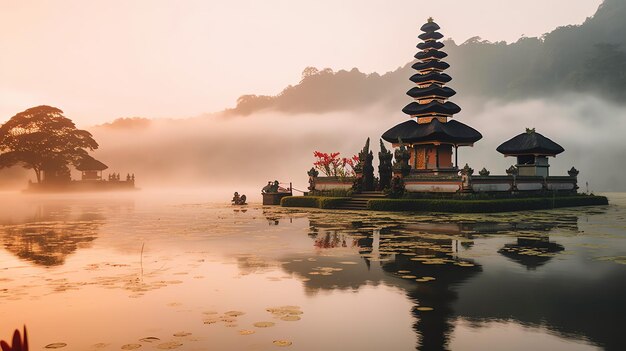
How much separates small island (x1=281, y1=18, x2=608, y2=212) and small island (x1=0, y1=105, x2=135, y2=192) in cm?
6302

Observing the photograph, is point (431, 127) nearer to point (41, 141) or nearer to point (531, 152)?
point (531, 152)

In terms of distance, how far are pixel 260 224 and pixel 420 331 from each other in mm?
18797

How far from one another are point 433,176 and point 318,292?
28956 mm

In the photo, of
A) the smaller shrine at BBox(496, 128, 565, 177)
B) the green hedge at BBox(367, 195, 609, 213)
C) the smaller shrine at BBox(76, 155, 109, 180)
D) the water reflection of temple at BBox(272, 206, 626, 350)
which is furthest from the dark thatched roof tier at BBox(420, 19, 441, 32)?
the smaller shrine at BBox(76, 155, 109, 180)

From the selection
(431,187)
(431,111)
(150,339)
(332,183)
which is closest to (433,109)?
(431,111)

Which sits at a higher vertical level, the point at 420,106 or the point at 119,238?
the point at 420,106

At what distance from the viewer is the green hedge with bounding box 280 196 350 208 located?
39312 millimetres

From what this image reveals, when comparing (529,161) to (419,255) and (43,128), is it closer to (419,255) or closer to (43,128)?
(419,255)

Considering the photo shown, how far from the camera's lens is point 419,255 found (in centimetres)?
1485

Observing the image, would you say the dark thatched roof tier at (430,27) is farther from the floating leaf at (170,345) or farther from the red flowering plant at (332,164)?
the floating leaf at (170,345)

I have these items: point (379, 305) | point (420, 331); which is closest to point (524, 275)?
point (379, 305)

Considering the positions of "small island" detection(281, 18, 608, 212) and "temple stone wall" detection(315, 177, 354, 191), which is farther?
"temple stone wall" detection(315, 177, 354, 191)

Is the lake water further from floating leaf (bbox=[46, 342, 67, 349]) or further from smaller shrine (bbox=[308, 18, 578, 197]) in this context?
smaller shrine (bbox=[308, 18, 578, 197])

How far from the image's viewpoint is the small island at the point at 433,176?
1437 inches
